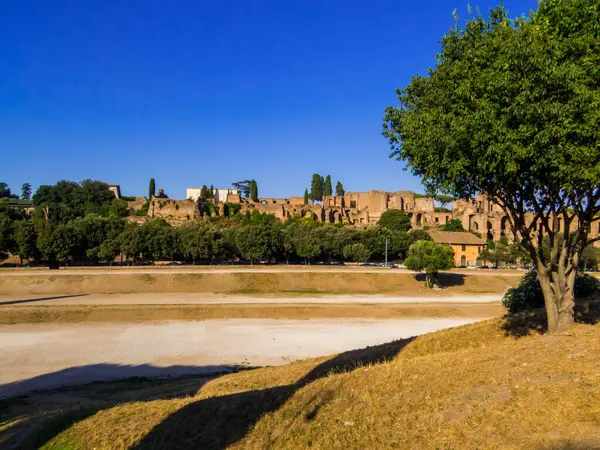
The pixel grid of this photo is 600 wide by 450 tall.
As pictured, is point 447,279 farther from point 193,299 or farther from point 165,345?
point 165,345

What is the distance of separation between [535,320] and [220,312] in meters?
23.3

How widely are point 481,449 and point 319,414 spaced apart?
2712mm

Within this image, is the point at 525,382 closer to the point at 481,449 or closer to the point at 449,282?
the point at 481,449

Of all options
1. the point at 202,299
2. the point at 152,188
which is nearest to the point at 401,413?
the point at 202,299

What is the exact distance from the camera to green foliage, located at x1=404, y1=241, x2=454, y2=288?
1892 inches

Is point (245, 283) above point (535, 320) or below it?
below

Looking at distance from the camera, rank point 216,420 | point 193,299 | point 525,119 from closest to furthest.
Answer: point 216,420 → point 525,119 → point 193,299

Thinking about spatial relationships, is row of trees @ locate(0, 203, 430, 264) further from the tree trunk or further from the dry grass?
the tree trunk

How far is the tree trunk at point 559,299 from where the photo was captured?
11.5 meters

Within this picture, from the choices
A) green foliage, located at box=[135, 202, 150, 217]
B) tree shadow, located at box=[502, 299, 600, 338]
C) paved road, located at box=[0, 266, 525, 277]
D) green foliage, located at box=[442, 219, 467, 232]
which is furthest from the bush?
green foliage, located at box=[135, 202, 150, 217]

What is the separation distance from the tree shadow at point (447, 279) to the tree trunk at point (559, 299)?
40.1m

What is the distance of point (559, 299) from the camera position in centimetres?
1177

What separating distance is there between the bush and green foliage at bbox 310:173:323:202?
9187 cm

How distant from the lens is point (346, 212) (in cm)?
10244
